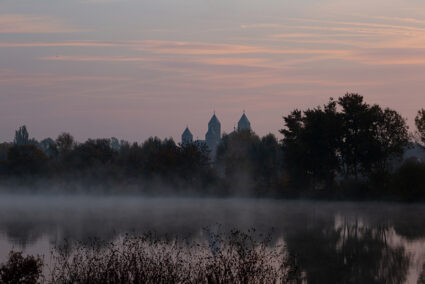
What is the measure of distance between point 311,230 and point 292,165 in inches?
1339

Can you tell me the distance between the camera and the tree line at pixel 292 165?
65.7m

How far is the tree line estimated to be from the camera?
65688 mm

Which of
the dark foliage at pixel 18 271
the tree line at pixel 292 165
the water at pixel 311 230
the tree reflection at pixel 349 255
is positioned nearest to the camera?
the dark foliage at pixel 18 271

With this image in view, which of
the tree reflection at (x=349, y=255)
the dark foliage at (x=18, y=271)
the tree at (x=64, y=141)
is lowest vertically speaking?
the tree reflection at (x=349, y=255)

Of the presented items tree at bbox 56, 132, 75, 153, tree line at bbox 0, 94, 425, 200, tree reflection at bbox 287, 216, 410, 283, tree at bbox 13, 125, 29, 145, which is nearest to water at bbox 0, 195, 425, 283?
tree reflection at bbox 287, 216, 410, 283

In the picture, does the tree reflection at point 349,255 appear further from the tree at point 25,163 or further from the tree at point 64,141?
the tree at point 64,141

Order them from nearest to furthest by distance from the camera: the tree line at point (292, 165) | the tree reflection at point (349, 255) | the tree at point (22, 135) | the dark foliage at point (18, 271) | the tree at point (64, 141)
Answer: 1. the dark foliage at point (18, 271)
2. the tree reflection at point (349, 255)
3. the tree line at point (292, 165)
4. the tree at point (64, 141)
5. the tree at point (22, 135)

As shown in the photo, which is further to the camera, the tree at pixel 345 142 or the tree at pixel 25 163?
the tree at pixel 25 163

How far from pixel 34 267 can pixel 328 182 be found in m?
56.9

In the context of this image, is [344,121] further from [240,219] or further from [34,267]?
[34,267]

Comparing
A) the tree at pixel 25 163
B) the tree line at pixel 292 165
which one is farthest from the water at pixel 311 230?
the tree at pixel 25 163

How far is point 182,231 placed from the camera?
117 ft

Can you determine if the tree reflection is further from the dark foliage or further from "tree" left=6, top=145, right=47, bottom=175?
"tree" left=6, top=145, right=47, bottom=175

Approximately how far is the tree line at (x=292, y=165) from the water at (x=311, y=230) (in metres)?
6.17
